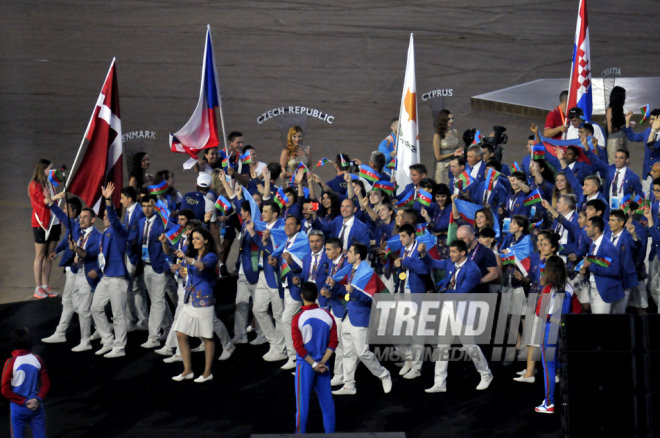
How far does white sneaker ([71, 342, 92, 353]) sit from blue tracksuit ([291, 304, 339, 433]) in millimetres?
3863

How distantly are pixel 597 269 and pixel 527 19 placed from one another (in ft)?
53.8

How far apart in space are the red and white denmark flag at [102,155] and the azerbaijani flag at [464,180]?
4756 mm

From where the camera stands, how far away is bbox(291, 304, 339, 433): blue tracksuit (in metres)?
8.22

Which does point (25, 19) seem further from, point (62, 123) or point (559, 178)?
point (559, 178)

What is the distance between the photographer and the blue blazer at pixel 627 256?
9742 mm

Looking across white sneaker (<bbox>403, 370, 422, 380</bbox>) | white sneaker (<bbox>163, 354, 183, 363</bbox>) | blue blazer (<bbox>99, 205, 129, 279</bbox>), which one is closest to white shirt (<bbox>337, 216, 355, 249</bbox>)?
white sneaker (<bbox>403, 370, 422, 380</bbox>)

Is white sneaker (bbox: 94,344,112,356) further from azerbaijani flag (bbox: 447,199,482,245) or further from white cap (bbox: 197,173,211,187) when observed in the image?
azerbaijani flag (bbox: 447,199,482,245)

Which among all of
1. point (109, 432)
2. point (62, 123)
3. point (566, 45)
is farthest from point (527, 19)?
point (109, 432)

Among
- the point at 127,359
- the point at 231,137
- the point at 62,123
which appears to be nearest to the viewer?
the point at 127,359

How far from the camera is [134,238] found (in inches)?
436

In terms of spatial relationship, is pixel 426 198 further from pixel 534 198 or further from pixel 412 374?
pixel 412 374

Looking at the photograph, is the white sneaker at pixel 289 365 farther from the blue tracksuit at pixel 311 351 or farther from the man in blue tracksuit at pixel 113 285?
the man in blue tracksuit at pixel 113 285

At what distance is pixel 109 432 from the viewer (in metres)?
8.70

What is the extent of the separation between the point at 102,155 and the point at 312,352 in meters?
5.23
